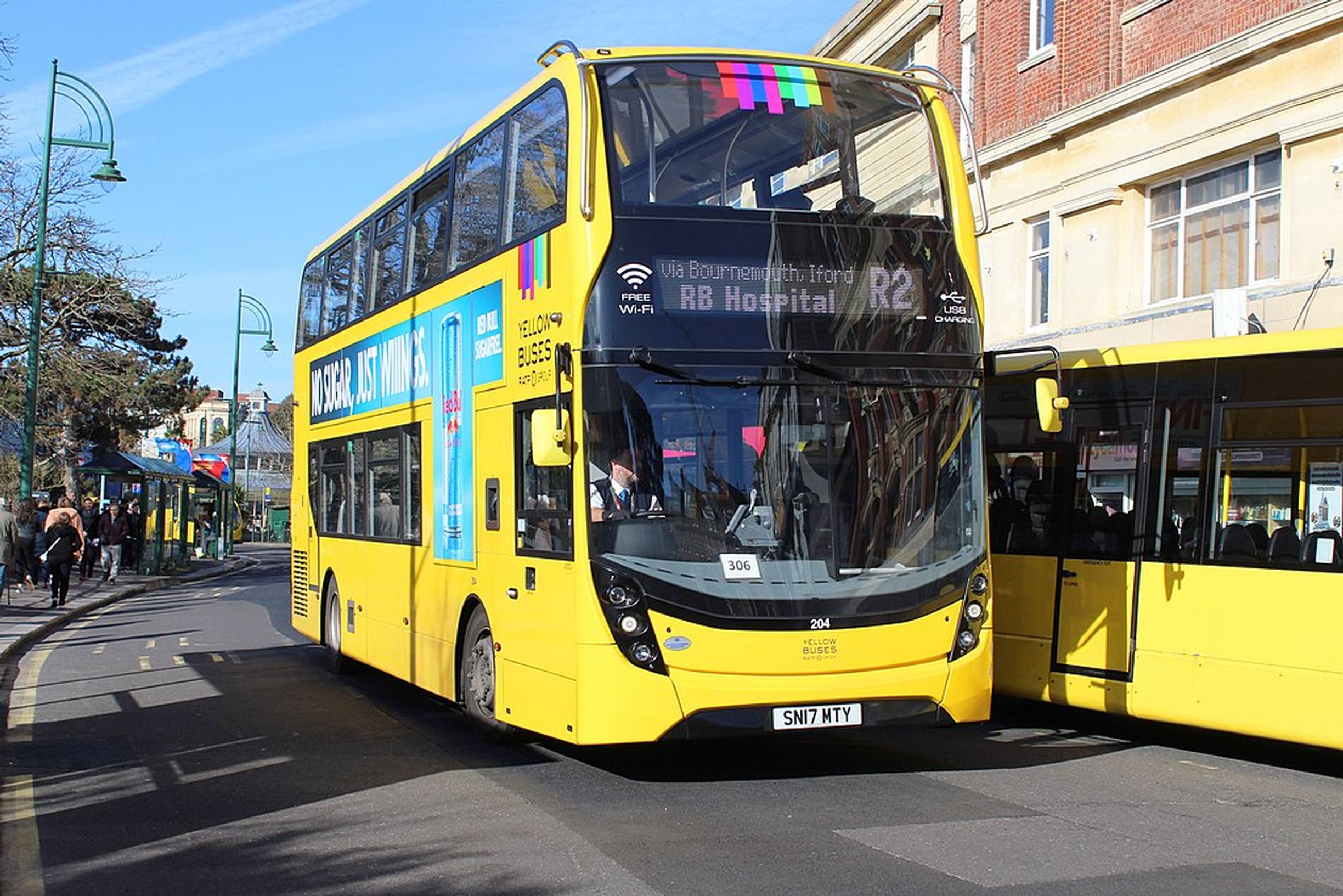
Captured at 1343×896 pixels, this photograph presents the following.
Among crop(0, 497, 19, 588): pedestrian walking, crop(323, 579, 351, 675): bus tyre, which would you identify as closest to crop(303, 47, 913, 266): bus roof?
crop(323, 579, 351, 675): bus tyre

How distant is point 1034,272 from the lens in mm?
24203

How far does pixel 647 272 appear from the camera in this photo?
8.80m

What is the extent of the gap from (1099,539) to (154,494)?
43.7 m

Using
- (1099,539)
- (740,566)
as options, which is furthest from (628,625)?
(1099,539)

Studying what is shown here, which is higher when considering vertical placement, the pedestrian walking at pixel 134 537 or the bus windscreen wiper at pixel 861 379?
the bus windscreen wiper at pixel 861 379

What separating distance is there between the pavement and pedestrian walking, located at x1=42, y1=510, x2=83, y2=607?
0.28 m

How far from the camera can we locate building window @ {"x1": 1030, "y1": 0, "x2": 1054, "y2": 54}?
24.2 metres

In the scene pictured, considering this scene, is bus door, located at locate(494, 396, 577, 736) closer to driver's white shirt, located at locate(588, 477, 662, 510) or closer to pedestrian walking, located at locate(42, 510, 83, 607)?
driver's white shirt, located at locate(588, 477, 662, 510)

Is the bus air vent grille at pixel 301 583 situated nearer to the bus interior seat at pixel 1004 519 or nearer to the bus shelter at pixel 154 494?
the bus interior seat at pixel 1004 519

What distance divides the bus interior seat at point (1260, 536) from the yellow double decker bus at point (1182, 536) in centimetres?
1

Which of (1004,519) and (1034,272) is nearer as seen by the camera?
(1004,519)

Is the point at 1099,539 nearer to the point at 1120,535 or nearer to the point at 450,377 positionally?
the point at 1120,535

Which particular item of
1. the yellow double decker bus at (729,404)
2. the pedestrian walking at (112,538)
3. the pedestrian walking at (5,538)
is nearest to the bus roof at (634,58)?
the yellow double decker bus at (729,404)

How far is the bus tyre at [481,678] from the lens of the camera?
1038 cm
